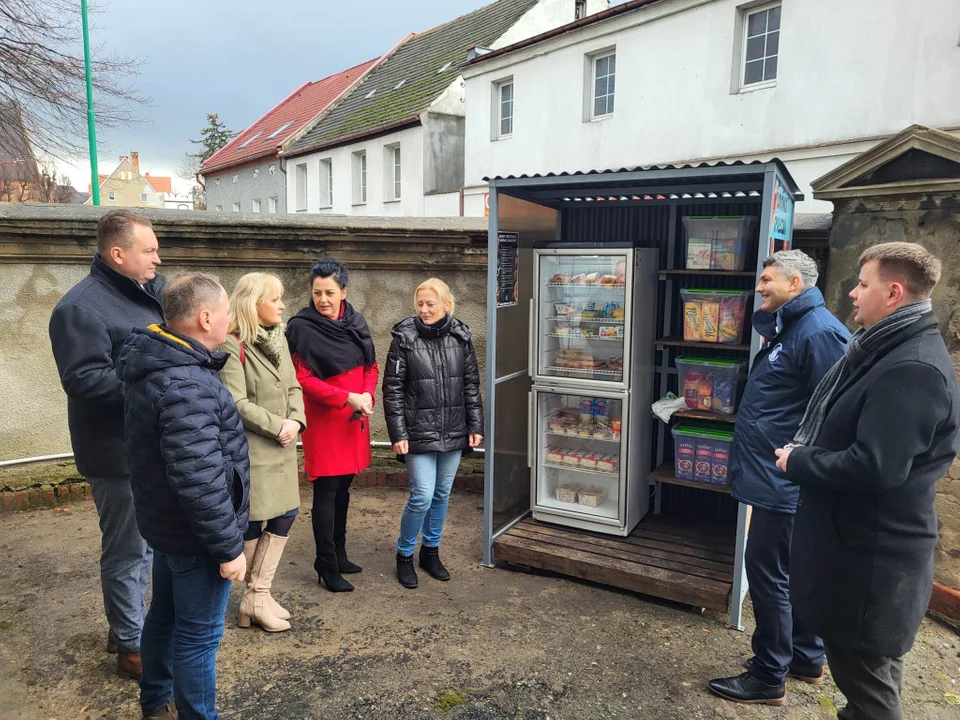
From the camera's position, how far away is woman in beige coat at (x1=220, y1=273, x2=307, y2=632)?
3.39 meters

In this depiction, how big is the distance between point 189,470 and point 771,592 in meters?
2.53

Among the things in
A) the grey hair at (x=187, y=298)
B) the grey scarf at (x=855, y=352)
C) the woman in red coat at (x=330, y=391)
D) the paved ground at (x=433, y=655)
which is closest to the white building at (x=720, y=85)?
the paved ground at (x=433, y=655)

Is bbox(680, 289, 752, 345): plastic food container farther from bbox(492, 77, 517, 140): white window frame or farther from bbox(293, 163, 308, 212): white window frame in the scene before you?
bbox(293, 163, 308, 212): white window frame

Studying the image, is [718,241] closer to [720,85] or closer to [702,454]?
[702,454]

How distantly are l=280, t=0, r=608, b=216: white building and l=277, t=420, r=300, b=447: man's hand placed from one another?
16.7 metres

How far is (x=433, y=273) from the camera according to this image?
5953mm

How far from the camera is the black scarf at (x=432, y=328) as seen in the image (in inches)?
165

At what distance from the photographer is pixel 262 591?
3727 millimetres

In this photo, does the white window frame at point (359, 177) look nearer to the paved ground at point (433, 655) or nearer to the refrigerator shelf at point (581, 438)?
the refrigerator shelf at point (581, 438)

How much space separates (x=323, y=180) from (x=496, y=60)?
342 inches

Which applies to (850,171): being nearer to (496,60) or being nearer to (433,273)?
(433,273)

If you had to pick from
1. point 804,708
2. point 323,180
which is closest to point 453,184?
point 323,180

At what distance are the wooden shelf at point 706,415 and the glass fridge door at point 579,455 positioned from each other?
43 centimetres

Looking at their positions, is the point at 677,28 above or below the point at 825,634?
above
